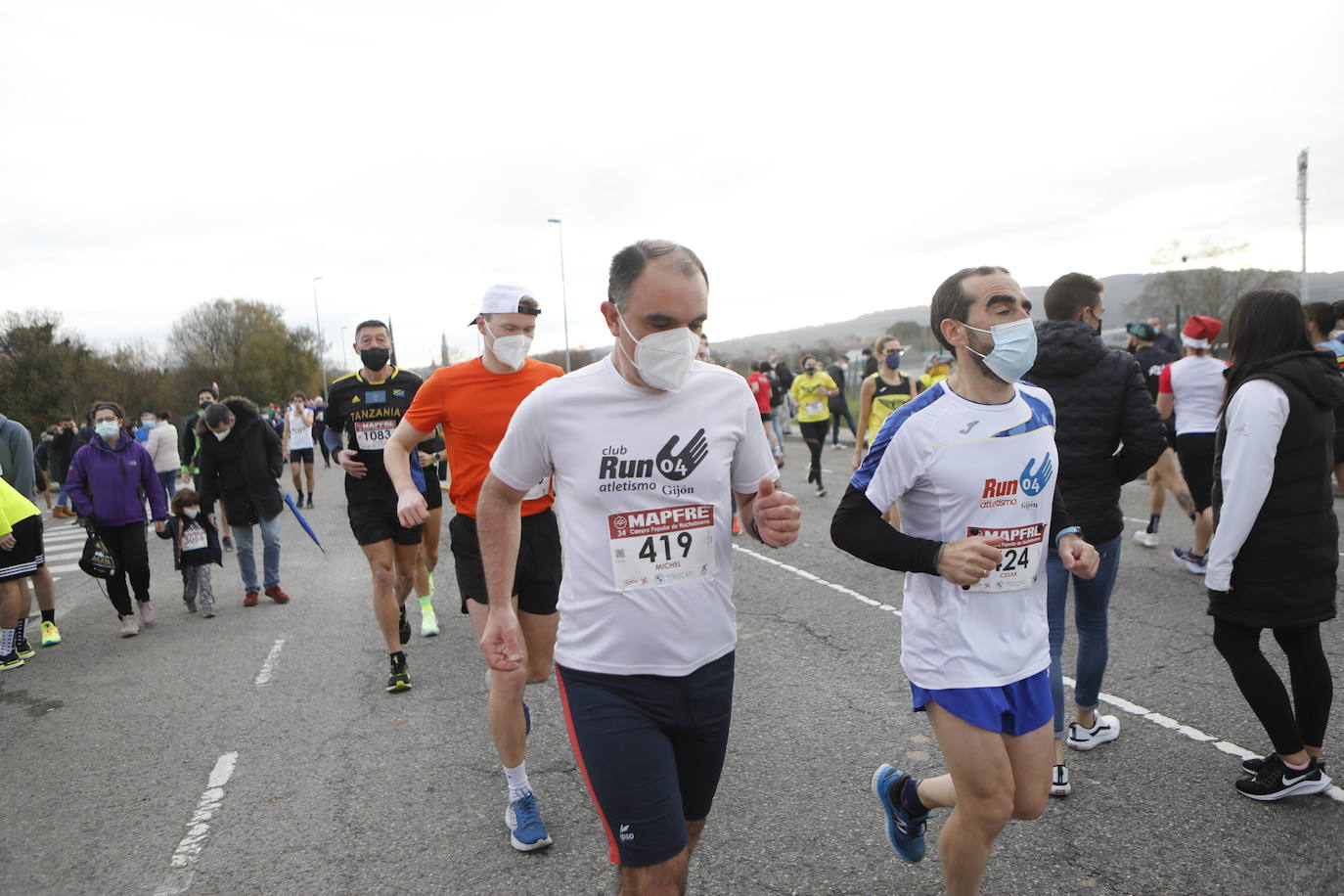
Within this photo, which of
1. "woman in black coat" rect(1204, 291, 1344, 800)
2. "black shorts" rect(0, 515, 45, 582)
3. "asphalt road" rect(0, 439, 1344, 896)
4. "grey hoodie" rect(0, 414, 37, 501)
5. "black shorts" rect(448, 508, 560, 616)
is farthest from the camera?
"grey hoodie" rect(0, 414, 37, 501)

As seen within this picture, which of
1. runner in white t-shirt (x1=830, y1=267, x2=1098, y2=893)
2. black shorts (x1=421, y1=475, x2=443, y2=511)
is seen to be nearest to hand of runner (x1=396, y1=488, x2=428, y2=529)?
runner in white t-shirt (x1=830, y1=267, x2=1098, y2=893)

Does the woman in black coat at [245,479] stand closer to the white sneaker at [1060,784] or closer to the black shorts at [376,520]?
the black shorts at [376,520]

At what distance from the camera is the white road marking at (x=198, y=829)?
10.6 feet

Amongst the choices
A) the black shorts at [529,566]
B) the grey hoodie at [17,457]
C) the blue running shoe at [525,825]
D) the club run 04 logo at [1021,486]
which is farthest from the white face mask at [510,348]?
the grey hoodie at [17,457]

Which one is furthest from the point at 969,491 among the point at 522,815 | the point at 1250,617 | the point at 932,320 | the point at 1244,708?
the point at 1244,708


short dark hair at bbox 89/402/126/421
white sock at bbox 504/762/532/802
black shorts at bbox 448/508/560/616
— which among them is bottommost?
white sock at bbox 504/762/532/802

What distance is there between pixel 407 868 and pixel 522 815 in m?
0.44

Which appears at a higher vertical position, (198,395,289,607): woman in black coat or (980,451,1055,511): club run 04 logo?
(980,451,1055,511): club run 04 logo

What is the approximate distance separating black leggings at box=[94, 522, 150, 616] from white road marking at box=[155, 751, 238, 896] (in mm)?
3686

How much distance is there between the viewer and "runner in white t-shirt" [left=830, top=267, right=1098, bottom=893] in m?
2.35

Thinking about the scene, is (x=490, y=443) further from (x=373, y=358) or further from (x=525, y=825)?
(x=373, y=358)

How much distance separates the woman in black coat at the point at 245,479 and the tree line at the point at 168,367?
10987mm

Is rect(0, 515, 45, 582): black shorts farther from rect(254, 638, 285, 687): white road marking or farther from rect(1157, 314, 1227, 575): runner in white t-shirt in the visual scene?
rect(1157, 314, 1227, 575): runner in white t-shirt

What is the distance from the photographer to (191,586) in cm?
789
